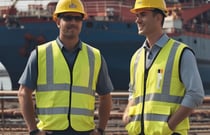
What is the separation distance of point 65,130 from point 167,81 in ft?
2.83

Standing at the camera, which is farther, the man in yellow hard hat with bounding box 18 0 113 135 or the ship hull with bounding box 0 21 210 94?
the ship hull with bounding box 0 21 210 94

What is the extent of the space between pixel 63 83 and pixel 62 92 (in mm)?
70

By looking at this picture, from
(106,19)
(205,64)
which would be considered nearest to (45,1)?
(106,19)

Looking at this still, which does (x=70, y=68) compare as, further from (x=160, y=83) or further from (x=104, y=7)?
(x=104, y=7)

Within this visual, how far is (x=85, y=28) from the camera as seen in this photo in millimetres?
24031

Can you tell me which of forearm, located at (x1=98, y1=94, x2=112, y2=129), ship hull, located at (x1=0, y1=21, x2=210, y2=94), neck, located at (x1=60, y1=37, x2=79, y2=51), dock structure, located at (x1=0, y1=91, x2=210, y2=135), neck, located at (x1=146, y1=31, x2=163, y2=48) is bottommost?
ship hull, located at (x1=0, y1=21, x2=210, y2=94)

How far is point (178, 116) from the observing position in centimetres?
401

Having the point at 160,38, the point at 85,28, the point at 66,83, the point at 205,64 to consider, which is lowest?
the point at 205,64

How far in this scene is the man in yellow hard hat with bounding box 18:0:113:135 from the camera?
4.38m

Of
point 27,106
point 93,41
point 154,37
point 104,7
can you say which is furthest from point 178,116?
point 104,7

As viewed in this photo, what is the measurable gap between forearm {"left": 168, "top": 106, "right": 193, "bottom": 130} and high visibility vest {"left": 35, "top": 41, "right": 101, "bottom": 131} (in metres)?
0.71

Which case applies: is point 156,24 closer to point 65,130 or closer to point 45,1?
point 65,130

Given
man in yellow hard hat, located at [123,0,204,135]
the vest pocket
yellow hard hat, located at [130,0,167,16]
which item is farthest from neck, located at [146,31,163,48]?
the vest pocket

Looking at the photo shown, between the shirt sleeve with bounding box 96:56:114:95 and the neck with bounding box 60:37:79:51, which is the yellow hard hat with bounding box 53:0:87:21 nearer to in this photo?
the neck with bounding box 60:37:79:51
